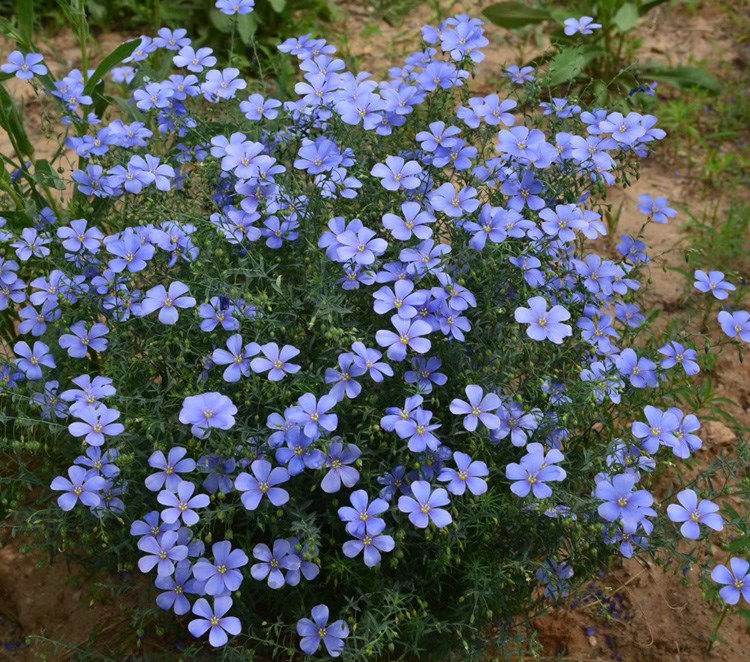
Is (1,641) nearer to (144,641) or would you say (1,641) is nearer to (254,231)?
(144,641)

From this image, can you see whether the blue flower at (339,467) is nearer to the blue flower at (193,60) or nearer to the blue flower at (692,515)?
the blue flower at (692,515)

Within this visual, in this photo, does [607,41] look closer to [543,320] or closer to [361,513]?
[543,320]

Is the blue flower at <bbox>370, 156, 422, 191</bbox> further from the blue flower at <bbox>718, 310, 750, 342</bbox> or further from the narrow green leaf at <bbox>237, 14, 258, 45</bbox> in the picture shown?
the narrow green leaf at <bbox>237, 14, 258, 45</bbox>

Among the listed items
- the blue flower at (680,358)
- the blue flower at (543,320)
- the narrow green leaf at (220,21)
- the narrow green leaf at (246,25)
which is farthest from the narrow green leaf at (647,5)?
the blue flower at (543,320)

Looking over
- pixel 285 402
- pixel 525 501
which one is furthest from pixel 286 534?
pixel 525 501

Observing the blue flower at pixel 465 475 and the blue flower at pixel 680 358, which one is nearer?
the blue flower at pixel 465 475

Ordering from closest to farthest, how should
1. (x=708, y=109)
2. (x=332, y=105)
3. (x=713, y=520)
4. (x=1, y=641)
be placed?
(x=713, y=520), (x=332, y=105), (x=1, y=641), (x=708, y=109)

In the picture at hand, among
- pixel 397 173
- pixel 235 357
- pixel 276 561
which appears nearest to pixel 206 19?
pixel 397 173
